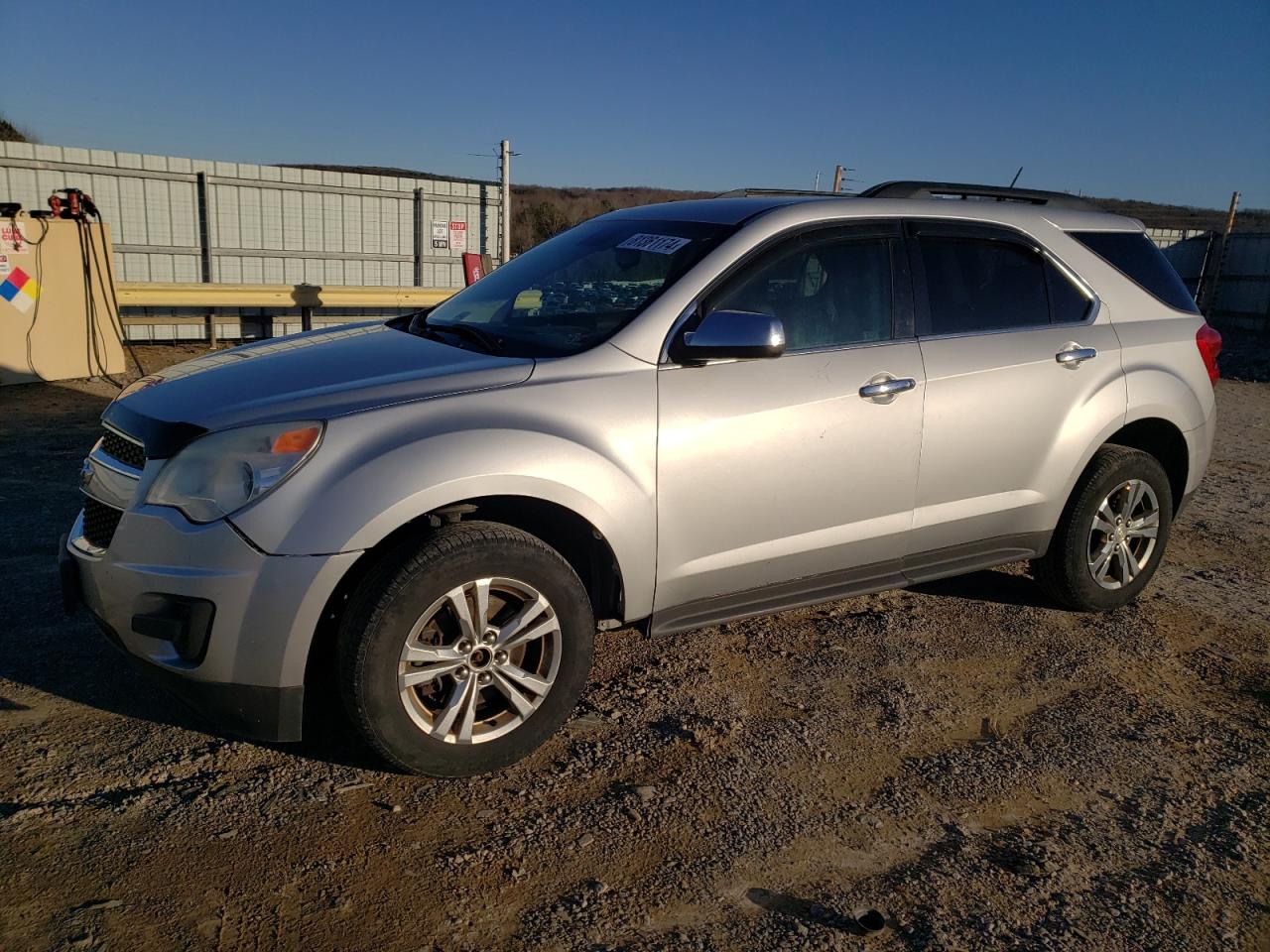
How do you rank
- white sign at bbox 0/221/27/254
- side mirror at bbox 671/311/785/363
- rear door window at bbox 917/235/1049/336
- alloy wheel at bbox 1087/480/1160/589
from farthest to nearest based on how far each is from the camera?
white sign at bbox 0/221/27/254 → alloy wheel at bbox 1087/480/1160/589 → rear door window at bbox 917/235/1049/336 → side mirror at bbox 671/311/785/363

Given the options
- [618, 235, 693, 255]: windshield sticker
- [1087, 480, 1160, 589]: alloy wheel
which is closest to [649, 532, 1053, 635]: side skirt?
[1087, 480, 1160, 589]: alloy wheel

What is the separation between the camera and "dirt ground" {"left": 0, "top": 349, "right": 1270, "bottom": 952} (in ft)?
8.04

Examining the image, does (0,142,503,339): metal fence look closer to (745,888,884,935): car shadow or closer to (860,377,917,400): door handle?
(860,377,917,400): door handle

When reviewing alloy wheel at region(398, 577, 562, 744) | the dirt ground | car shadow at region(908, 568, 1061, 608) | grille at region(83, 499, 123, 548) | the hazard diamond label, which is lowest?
the dirt ground

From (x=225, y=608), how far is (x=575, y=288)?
1876 mm

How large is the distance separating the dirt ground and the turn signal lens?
106 centimetres

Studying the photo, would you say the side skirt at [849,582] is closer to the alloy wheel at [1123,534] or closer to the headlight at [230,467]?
the alloy wheel at [1123,534]

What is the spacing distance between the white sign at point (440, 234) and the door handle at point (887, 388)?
51.7ft

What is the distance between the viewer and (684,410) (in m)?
3.30

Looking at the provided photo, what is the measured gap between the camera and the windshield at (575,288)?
3523mm

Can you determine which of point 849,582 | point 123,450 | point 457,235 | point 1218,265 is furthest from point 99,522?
point 1218,265

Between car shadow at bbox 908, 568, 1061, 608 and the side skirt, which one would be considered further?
car shadow at bbox 908, 568, 1061, 608

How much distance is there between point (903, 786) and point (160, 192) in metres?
15.6

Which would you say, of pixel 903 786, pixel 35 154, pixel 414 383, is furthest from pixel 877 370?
pixel 35 154
